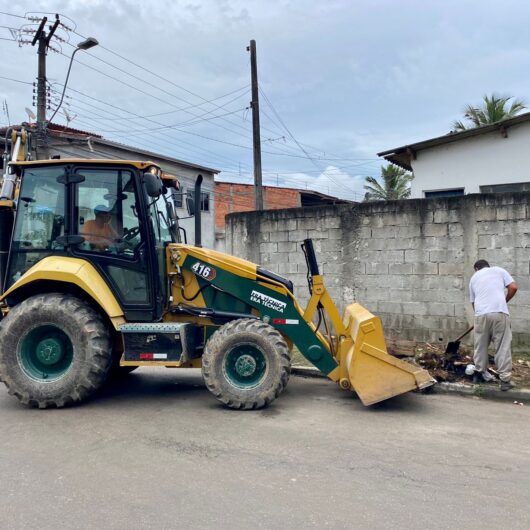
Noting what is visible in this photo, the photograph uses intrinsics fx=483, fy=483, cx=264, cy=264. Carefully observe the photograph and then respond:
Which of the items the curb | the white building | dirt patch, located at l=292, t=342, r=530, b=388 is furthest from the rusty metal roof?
the curb

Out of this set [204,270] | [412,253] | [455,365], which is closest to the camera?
[204,270]

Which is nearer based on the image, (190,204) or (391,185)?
(190,204)

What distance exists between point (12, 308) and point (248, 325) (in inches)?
106

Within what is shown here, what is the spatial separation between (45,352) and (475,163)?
33.8 feet

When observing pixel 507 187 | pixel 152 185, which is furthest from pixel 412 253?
pixel 152 185

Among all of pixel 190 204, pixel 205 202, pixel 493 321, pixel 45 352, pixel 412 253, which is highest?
pixel 205 202

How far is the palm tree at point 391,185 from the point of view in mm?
23188

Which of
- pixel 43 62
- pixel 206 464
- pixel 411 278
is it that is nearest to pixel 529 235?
pixel 411 278

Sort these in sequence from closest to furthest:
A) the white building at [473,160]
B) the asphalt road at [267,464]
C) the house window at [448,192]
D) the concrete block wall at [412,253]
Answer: the asphalt road at [267,464]
the concrete block wall at [412,253]
the white building at [473,160]
the house window at [448,192]

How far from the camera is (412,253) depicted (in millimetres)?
8281

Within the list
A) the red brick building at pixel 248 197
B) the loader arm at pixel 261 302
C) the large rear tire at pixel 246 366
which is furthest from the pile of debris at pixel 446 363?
the red brick building at pixel 248 197

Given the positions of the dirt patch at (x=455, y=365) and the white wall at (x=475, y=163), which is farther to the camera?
the white wall at (x=475, y=163)

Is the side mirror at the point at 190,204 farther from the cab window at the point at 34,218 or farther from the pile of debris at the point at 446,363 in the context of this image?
the pile of debris at the point at 446,363

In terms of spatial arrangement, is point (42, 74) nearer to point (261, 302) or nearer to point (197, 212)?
point (197, 212)
